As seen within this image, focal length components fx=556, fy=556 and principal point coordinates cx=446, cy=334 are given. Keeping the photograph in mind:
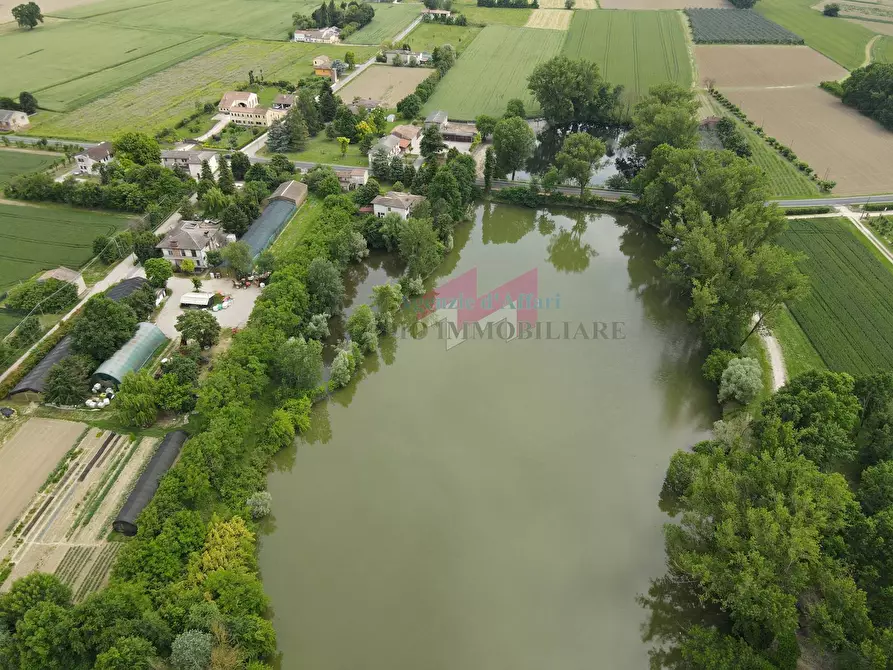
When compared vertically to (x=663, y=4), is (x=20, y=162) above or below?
below

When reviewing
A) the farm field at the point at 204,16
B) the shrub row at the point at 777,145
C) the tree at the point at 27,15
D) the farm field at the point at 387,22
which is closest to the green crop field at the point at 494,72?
the farm field at the point at 387,22

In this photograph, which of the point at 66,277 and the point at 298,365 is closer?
the point at 298,365

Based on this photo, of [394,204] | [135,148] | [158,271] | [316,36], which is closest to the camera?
[158,271]

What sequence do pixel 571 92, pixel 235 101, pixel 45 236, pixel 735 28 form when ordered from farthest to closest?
pixel 735 28 < pixel 235 101 < pixel 571 92 < pixel 45 236

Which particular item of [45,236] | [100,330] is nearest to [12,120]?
[45,236]

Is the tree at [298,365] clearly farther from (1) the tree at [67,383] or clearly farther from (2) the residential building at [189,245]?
(2) the residential building at [189,245]

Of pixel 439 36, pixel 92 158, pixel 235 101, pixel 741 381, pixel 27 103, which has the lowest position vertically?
pixel 741 381

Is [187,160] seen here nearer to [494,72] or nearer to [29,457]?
[29,457]
